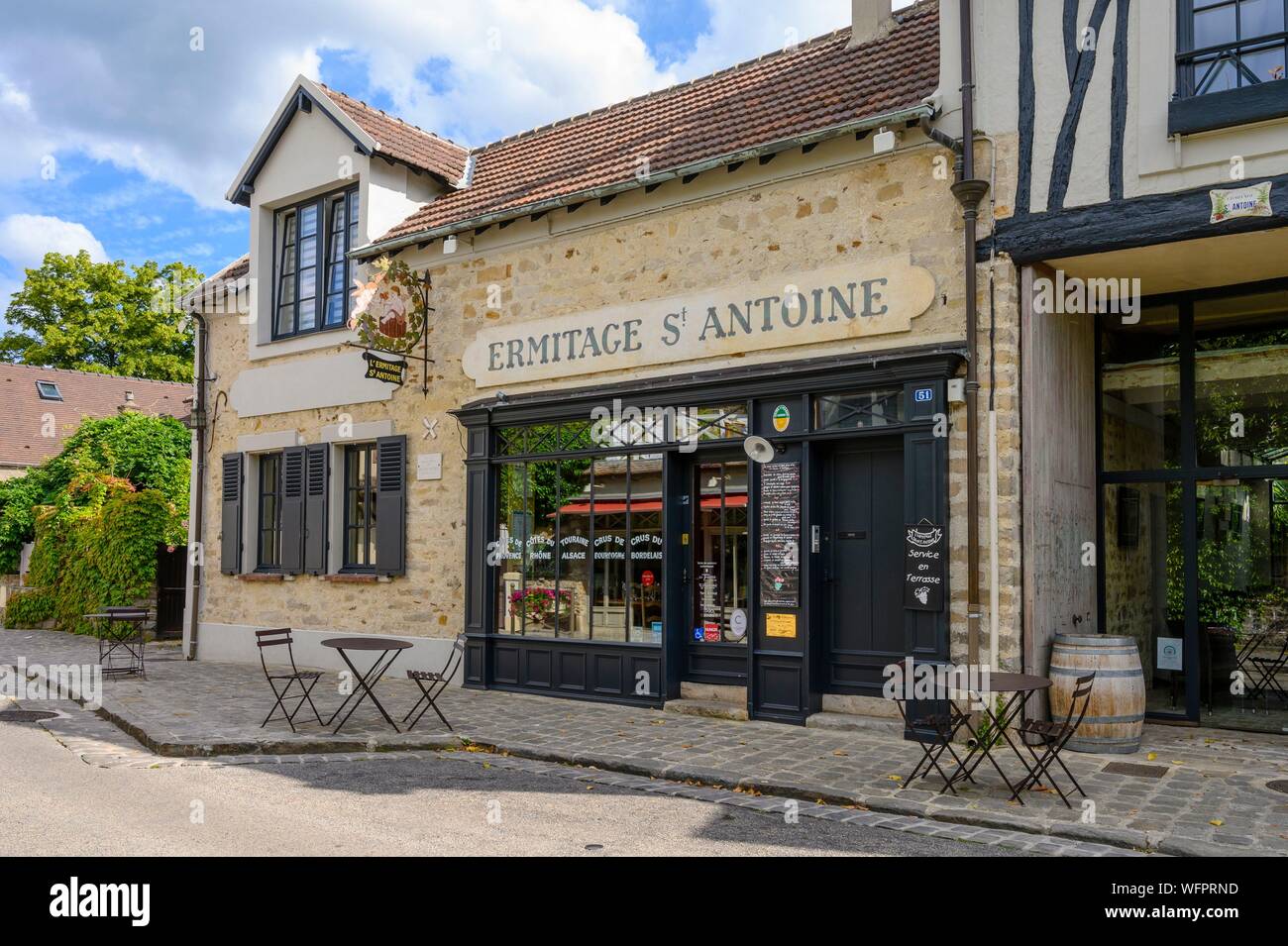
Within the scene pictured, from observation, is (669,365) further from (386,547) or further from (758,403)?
(386,547)

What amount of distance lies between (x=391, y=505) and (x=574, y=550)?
2.79 meters

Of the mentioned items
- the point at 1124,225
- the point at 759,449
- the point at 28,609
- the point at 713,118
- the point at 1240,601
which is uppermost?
the point at 713,118

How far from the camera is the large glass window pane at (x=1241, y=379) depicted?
836cm

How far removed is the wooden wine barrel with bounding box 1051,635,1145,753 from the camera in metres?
7.47

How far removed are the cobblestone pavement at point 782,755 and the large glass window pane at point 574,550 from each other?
83cm

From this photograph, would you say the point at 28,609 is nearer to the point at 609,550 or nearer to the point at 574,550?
the point at 574,550

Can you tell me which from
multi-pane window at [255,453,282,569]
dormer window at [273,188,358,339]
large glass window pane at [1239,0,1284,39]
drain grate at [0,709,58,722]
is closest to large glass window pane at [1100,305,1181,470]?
large glass window pane at [1239,0,1284,39]

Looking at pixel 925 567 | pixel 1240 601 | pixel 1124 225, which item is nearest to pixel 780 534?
pixel 925 567

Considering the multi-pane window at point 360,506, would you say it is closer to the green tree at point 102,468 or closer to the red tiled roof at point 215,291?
the red tiled roof at point 215,291

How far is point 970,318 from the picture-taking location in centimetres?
791

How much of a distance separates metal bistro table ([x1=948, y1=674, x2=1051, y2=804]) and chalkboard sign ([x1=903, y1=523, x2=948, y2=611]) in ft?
2.09

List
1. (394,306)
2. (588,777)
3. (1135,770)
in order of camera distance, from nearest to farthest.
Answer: (1135,770) < (588,777) < (394,306)

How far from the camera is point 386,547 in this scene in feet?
39.1
